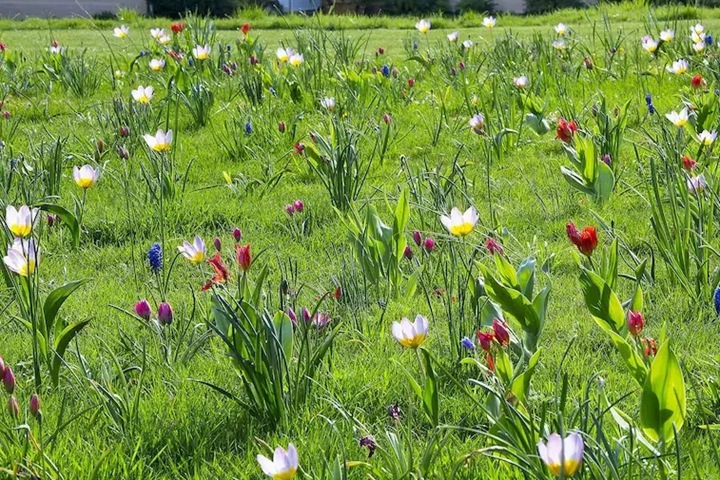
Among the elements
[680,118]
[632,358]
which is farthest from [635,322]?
[680,118]

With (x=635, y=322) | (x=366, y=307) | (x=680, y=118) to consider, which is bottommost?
(x=366, y=307)

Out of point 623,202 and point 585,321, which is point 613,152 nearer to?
point 623,202

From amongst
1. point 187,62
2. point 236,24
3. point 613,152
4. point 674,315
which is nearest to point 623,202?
point 613,152

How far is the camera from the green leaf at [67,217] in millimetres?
2594

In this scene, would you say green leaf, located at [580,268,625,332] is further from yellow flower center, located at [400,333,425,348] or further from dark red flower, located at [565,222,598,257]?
yellow flower center, located at [400,333,425,348]

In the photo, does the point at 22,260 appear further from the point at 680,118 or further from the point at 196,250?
the point at 680,118

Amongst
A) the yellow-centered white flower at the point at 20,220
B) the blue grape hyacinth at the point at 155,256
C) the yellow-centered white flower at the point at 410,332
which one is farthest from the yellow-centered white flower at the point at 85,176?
the yellow-centered white flower at the point at 410,332

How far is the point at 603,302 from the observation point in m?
1.85

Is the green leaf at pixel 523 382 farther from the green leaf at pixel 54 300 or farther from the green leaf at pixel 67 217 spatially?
the green leaf at pixel 67 217

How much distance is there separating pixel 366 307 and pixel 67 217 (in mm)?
1007

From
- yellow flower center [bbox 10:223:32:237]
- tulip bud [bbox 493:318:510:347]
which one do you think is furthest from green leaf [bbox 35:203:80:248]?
tulip bud [bbox 493:318:510:347]

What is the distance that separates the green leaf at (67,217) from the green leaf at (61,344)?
0.61 metres

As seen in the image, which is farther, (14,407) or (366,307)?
(366,307)

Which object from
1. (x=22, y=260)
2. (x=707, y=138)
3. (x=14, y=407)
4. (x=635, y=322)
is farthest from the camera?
(x=707, y=138)
